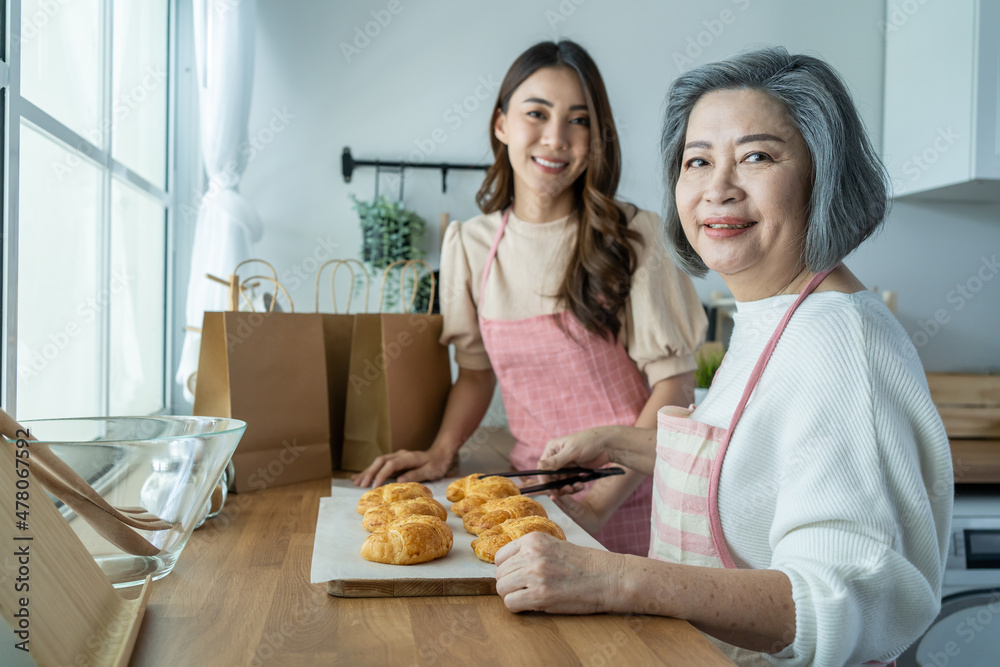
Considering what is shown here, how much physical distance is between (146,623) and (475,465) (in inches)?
35.8

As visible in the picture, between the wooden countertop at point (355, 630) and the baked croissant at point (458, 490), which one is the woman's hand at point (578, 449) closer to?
the baked croissant at point (458, 490)

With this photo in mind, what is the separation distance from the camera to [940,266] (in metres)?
2.82

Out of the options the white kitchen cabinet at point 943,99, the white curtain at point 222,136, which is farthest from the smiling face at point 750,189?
the white kitchen cabinet at point 943,99

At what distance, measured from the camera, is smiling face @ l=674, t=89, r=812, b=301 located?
81 cm

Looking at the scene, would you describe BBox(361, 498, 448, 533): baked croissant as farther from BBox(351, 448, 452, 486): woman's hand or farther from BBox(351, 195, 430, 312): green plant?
BBox(351, 195, 430, 312): green plant

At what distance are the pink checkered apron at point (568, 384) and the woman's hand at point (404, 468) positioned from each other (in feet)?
0.67

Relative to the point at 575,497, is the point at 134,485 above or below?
above

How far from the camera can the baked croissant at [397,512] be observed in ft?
2.88

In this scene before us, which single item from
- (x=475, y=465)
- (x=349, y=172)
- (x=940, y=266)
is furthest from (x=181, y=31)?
(x=940, y=266)

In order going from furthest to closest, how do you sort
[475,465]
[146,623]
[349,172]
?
[349,172] → [475,465] → [146,623]

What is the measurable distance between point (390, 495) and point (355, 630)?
14.7 inches

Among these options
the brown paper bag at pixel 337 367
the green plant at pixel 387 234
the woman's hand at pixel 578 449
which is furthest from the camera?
the green plant at pixel 387 234

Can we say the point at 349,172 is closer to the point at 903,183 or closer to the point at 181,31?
the point at 181,31

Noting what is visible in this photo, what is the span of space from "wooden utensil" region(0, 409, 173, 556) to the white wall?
6.14ft
